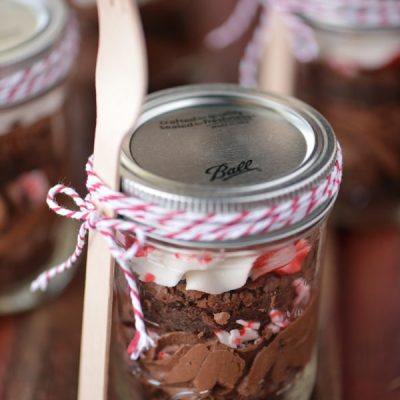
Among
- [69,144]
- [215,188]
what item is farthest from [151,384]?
[69,144]

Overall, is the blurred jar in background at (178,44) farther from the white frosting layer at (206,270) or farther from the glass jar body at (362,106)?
the white frosting layer at (206,270)

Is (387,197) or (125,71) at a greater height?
(125,71)

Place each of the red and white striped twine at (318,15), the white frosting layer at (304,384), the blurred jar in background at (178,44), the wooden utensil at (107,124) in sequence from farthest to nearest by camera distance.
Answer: the blurred jar in background at (178,44) < the red and white striped twine at (318,15) < the white frosting layer at (304,384) < the wooden utensil at (107,124)

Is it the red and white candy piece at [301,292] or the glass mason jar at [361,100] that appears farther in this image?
the glass mason jar at [361,100]

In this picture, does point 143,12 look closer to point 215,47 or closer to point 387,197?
point 215,47

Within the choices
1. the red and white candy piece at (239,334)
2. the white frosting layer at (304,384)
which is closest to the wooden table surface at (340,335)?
the white frosting layer at (304,384)

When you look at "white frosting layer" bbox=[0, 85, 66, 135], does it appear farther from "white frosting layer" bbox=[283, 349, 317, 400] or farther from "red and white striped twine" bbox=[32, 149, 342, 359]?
"white frosting layer" bbox=[283, 349, 317, 400]
